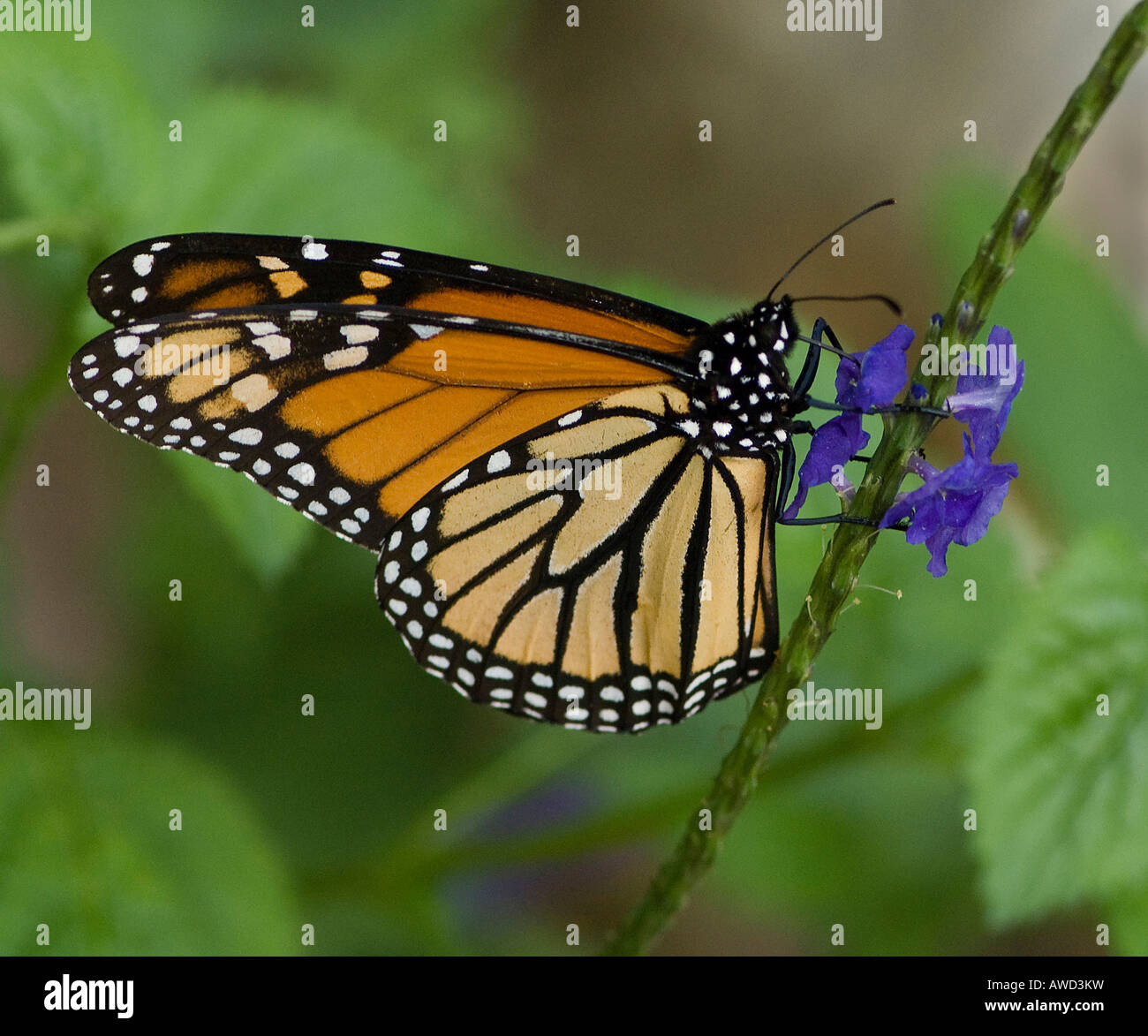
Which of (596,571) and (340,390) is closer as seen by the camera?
(340,390)

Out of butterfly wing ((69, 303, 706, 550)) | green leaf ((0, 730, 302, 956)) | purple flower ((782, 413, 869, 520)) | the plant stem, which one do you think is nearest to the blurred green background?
green leaf ((0, 730, 302, 956))

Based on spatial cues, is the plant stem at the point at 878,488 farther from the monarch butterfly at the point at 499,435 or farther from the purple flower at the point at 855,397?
the monarch butterfly at the point at 499,435

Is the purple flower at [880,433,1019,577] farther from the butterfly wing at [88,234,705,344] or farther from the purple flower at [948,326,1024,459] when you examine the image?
the butterfly wing at [88,234,705,344]

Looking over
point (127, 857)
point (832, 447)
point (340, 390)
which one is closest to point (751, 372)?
point (832, 447)

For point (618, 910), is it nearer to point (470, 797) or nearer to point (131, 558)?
point (470, 797)

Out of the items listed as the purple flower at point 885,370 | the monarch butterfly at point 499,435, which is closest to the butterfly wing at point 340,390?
the monarch butterfly at point 499,435

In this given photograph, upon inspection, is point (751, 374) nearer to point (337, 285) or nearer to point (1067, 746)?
point (337, 285)

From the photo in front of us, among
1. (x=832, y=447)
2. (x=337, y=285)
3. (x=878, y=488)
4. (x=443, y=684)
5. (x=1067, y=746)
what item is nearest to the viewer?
(x=878, y=488)

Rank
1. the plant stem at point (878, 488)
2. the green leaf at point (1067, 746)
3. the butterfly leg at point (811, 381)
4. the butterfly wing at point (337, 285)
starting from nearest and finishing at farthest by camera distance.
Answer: the plant stem at point (878, 488) < the butterfly leg at point (811, 381) < the butterfly wing at point (337, 285) < the green leaf at point (1067, 746)
